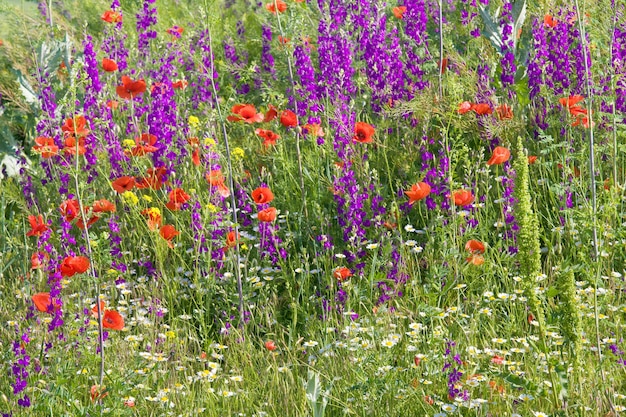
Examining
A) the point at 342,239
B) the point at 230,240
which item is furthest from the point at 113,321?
the point at 342,239

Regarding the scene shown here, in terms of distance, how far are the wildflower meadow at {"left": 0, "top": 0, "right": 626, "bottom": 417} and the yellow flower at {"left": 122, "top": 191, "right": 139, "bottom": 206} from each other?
44mm

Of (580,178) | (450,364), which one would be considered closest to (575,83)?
(580,178)

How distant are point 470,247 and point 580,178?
72cm

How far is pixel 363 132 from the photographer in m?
3.68

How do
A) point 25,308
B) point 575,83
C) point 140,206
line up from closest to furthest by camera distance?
1. point 25,308
2. point 140,206
3. point 575,83

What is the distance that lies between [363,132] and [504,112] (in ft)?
2.47

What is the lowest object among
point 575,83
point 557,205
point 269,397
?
point 269,397

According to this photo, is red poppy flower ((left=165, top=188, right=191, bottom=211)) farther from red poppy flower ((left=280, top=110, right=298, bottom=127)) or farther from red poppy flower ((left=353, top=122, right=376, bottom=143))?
red poppy flower ((left=353, top=122, right=376, bottom=143))

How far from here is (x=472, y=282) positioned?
324 cm

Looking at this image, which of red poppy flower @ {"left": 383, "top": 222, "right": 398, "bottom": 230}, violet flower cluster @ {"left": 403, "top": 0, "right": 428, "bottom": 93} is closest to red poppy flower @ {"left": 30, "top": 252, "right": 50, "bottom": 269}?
red poppy flower @ {"left": 383, "top": 222, "right": 398, "bottom": 230}

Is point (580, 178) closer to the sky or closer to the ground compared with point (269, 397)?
closer to the sky

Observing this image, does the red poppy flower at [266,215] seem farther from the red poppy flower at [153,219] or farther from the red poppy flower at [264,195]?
the red poppy flower at [153,219]

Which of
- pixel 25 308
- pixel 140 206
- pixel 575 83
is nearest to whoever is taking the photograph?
pixel 25 308

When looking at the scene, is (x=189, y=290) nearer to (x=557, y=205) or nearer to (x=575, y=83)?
(x=557, y=205)
